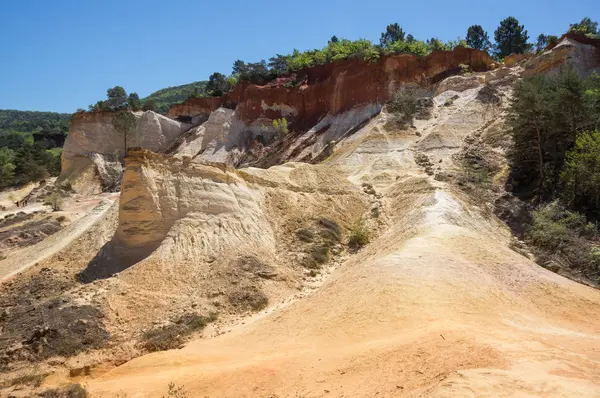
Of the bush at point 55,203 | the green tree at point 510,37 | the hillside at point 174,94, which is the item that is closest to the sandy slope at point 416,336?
the bush at point 55,203

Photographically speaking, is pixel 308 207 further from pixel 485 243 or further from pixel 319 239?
pixel 485 243

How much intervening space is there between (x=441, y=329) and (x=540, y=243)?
1200 centimetres

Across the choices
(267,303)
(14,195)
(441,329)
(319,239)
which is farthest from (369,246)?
(14,195)

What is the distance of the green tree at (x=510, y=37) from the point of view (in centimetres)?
6550

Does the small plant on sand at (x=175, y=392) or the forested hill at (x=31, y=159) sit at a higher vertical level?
the forested hill at (x=31, y=159)

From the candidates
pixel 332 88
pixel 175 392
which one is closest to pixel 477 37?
pixel 332 88

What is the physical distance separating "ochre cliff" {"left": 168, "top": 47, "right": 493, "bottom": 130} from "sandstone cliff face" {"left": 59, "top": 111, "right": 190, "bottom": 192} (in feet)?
15.4

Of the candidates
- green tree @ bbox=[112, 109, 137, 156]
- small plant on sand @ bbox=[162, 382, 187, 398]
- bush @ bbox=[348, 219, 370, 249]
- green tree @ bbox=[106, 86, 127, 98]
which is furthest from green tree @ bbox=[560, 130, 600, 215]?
green tree @ bbox=[106, 86, 127, 98]

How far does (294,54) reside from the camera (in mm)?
59469

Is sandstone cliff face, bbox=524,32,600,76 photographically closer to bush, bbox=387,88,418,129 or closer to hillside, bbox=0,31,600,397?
hillside, bbox=0,31,600,397

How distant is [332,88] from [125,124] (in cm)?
2331

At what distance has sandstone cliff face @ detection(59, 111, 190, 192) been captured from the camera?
4691 cm

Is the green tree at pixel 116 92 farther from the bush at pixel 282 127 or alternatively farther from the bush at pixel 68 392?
the bush at pixel 68 392

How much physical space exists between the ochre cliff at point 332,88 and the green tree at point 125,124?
830 centimetres
